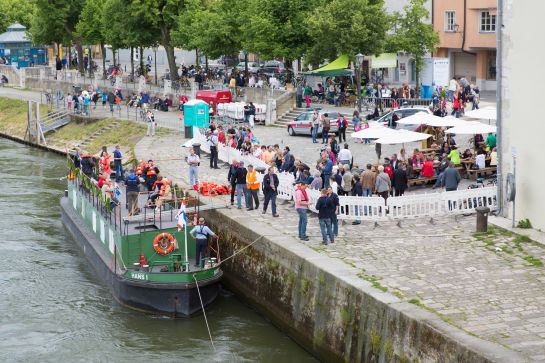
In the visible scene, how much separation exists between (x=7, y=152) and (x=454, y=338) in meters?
41.6

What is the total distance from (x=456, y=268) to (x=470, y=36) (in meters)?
36.0

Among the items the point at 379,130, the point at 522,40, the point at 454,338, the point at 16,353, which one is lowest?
the point at 16,353

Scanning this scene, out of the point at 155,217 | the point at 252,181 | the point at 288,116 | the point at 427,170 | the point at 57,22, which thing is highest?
the point at 57,22

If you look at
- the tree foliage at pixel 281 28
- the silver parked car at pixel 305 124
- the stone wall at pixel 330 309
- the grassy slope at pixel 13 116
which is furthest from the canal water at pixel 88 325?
the grassy slope at pixel 13 116

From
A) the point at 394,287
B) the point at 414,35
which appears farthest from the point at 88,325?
the point at 414,35

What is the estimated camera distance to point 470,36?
182ft

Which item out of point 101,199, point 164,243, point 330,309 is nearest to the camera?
point 330,309

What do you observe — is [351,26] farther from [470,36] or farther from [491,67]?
[491,67]

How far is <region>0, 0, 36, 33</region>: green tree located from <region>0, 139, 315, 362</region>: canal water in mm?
69731

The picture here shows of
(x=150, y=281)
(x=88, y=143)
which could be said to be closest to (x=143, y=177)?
(x=150, y=281)

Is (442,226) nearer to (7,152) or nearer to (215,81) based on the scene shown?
(7,152)

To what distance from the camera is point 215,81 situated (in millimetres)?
62688

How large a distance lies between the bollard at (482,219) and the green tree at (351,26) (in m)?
23.5

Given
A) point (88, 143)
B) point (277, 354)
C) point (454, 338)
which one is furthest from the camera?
point (88, 143)
